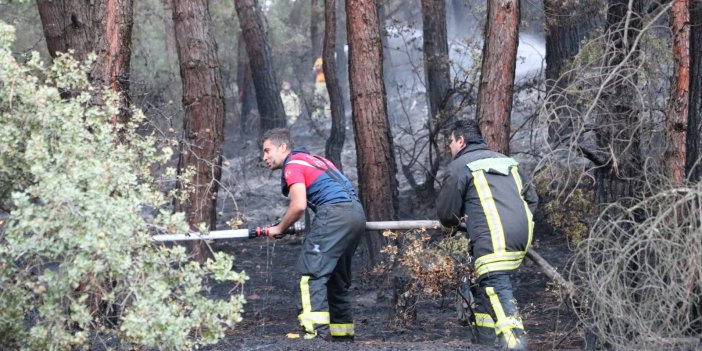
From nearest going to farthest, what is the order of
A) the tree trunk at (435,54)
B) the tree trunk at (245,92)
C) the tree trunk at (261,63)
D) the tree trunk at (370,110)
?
the tree trunk at (370,110) → the tree trunk at (435,54) → the tree trunk at (261,63) → the tree trunk at (245,92)

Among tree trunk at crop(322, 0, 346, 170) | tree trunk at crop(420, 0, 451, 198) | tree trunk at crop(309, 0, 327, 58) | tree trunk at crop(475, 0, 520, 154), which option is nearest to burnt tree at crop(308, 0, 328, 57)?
tree trunk at crop(309, 0, 327, 58)

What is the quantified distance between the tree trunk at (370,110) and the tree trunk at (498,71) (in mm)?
2417

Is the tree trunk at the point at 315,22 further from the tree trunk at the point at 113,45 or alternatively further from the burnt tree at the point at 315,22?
the tree trunk at the point at 113,45

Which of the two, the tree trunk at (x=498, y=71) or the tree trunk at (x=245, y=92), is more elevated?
the tree trunk at (x=245, y=92)

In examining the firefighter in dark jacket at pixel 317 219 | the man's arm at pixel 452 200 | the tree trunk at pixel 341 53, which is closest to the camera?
the man's arm at pixel 452 200

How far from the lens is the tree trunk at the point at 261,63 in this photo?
66.5ft

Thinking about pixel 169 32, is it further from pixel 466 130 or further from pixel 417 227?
pixel 466 130

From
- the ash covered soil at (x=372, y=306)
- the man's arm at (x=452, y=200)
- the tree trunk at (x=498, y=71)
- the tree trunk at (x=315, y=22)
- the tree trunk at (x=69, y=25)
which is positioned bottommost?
the ash covered soil at (x=372, y=306)

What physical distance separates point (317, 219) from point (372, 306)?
3.40m

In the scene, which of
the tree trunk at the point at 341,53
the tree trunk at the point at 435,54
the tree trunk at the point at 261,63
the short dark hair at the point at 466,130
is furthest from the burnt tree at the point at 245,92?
the short dark hair at the point at 466,130

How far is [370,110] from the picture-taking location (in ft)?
39.8

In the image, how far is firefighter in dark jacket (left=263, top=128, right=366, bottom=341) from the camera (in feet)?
25.8

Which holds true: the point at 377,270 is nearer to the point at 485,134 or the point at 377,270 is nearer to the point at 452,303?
the point at 452,303

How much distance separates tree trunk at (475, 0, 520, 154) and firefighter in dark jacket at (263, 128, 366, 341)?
7.25ft
